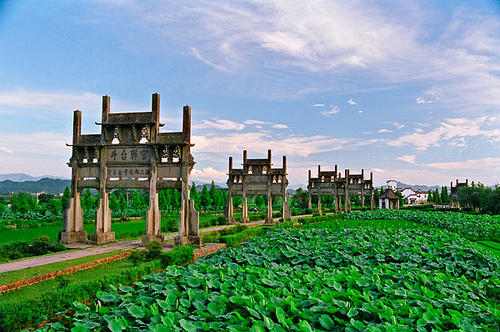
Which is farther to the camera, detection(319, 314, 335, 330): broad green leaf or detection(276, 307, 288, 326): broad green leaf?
detection(319, 314, 335, 330): broad green leaf

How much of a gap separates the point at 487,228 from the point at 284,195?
14.3 metres

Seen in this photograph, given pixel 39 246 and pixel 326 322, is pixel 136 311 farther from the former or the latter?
pixel 39 246

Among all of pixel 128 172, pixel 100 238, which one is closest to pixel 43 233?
pixel 100 238

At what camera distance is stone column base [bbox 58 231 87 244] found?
15.8m

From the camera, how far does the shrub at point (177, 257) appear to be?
10.0 m

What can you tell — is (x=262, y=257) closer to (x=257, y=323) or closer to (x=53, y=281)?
(x=257, y=323)

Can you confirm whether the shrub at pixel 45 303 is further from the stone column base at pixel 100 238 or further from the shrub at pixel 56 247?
the stone column base at pixel 100 238

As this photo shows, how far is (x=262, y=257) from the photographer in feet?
26.7

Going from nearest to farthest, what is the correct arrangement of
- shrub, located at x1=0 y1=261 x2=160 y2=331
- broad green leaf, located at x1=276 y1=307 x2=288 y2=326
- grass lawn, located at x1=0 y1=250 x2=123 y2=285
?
broad green leaf, located at x1=276 y1=307 x2=288 y2=326, shrub, located at x1=0 y1=261 x2=160 y2=331, grass lawn, located at x1=0 y1=250 x2=123 y2=285

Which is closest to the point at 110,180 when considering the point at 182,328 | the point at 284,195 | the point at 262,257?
the point at 262,257

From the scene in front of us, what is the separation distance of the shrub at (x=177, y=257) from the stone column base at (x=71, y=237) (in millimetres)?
7712

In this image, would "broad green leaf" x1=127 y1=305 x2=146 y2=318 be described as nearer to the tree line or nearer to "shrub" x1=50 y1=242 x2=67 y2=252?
"shrub" x1=50 y1=242 x2=67 y2=252

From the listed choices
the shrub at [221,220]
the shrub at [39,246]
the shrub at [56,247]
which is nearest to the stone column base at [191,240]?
the shrub at [56,247]

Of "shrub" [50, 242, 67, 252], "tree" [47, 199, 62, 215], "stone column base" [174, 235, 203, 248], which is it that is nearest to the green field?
"stone column base" [174, 235, 203, 248]
